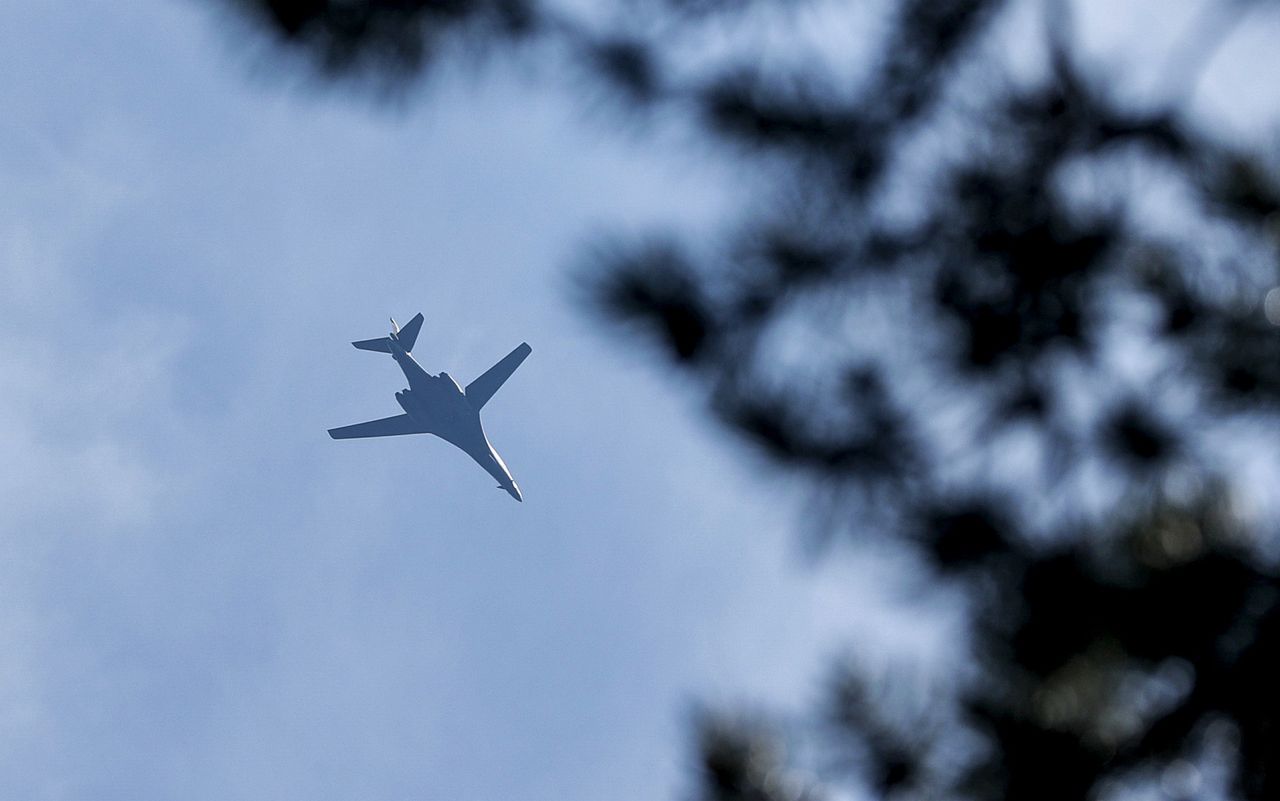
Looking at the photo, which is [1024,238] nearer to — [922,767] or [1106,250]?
[1106,250]

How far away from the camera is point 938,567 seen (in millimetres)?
3512

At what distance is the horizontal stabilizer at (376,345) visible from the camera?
31016 mm

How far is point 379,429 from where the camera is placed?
110 ft

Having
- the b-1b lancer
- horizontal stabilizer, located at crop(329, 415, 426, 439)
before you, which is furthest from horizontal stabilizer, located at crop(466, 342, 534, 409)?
horizontal stabilizer, located at crop(329, 415, 426, 439)

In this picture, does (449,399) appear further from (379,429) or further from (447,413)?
(379,429)

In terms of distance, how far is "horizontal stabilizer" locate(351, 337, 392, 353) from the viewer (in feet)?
102

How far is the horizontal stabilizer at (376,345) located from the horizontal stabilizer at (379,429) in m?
2.01

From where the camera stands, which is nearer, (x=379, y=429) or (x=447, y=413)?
(x=447, y=413)

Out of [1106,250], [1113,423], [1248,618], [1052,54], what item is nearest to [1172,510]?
[1248,618]

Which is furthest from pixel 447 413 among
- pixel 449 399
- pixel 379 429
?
pixel 379 429

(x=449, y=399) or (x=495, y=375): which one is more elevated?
(x=495, y=375)

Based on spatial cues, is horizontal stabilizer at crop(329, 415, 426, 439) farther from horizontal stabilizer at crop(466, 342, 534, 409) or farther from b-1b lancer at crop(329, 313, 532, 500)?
horizontal stabilizer at crop(466, 342, 534, 409)

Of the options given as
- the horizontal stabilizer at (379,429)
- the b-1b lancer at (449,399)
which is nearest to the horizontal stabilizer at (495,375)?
the b-1b lancer at (449,399)

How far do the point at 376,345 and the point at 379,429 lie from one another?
10.2 ft
